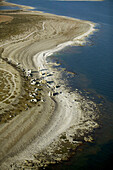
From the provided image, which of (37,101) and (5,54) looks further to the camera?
(5,54)

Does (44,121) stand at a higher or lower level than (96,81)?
lower

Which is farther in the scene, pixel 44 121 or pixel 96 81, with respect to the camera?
pixel 96 81

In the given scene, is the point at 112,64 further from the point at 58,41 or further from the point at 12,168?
the point at 12,168

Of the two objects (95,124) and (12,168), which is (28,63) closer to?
(95,124)

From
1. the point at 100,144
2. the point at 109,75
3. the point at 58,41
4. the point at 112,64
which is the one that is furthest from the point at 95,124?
the point at 58,41

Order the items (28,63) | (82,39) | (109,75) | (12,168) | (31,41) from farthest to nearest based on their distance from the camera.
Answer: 1. (82,39)
2. (31,41)
3. (28,63)
4. (109,75)
5. (12,168)

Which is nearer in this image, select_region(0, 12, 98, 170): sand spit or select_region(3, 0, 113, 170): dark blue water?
select_region(3, 0, 113, 170): dark blue water

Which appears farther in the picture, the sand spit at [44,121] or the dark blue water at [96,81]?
the sand spit at [44,121]

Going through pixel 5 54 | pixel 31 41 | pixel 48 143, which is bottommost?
pixel 48 143

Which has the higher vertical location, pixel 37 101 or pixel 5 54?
pixel 5 54

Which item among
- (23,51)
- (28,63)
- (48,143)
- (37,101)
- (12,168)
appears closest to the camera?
(12,168)
